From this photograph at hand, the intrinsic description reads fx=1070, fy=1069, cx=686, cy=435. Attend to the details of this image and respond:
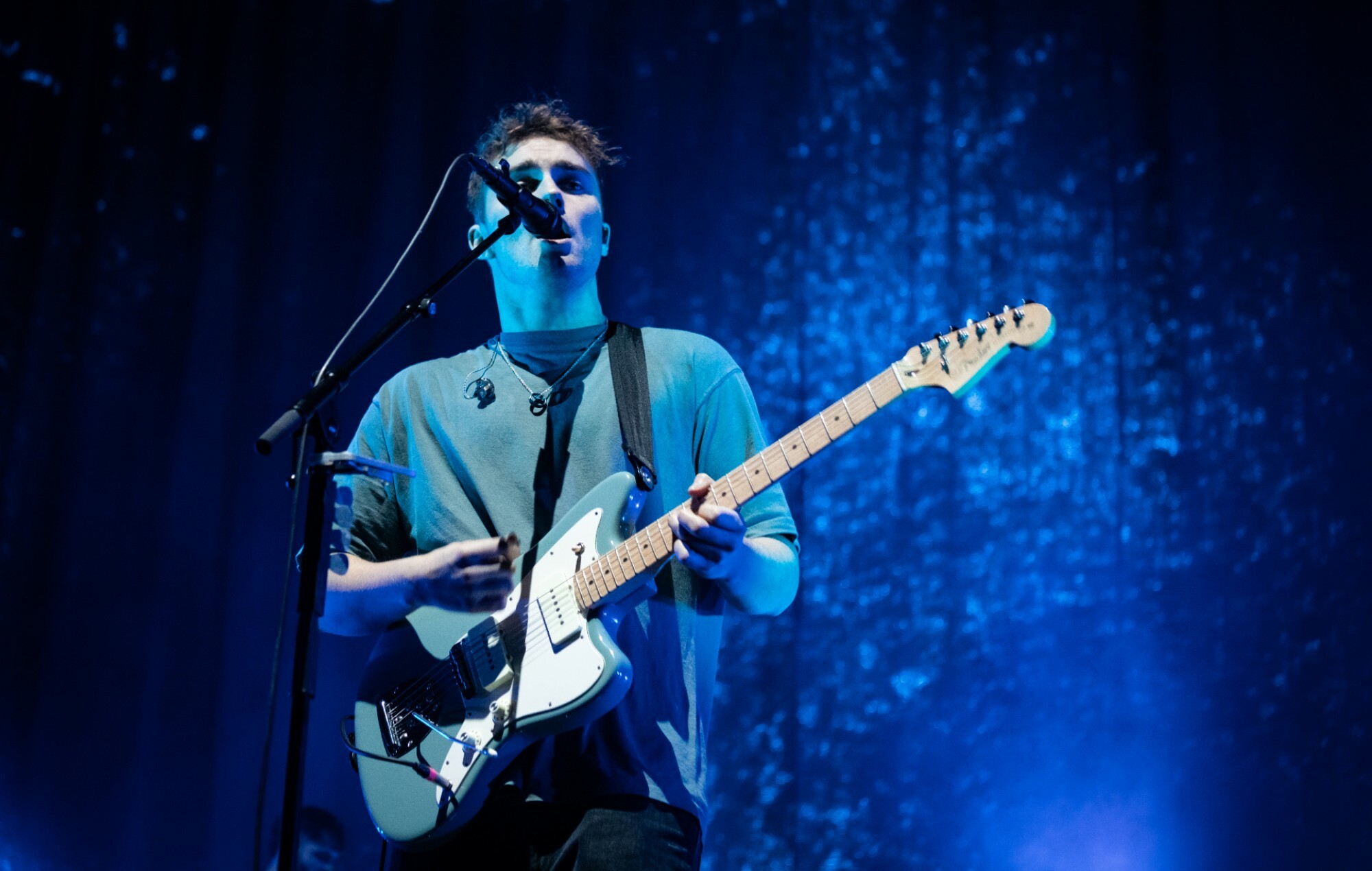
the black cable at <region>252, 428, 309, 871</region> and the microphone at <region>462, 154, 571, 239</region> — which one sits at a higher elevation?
the microphone at <region>462, 154, 571, 239</region>

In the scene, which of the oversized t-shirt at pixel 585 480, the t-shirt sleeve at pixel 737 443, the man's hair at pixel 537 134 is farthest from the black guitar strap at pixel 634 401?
the man's hair at pixel 537 134

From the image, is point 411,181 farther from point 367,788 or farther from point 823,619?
point 367,788

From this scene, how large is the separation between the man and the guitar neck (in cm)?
8

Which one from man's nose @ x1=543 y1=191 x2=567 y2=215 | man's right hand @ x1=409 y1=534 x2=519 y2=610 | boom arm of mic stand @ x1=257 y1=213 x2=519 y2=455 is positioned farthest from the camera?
man's nose @ x1=543 y1=191 x2=567 y2=215

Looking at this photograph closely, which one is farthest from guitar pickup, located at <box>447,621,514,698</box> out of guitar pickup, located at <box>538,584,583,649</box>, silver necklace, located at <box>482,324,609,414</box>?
silver necklace, located at <box>482,324,609,414</box>

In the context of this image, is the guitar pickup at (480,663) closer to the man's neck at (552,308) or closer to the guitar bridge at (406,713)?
the guitar bridge at (406,713)

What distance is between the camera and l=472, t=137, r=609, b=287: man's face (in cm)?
239

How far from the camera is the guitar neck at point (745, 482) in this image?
6.28 feet

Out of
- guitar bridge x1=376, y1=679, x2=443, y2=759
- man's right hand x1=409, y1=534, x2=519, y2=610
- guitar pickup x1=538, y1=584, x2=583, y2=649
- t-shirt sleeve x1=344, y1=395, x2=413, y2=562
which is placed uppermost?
t-shirt sleeve x1=344, y1=395, x2=413, y2=562

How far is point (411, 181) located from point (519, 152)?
123 centimetres

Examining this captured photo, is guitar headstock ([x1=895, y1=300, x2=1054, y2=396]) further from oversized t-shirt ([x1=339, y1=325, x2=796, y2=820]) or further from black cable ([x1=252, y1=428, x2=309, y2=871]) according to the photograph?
black cable ([x1=252, y1=428, x2=309, y2=871])

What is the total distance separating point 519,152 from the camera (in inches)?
101

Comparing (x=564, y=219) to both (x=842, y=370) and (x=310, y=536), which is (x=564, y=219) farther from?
(x=842, y=370)

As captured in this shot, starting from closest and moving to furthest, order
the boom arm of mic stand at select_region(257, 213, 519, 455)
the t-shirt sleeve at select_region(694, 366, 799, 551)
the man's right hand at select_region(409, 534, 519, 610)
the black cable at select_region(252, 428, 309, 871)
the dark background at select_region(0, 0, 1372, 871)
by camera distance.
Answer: the black cable at select_region(252, 428, 309, 871) → the boom arm of mic stand at select_region(257, 213, 519, 455) → the man's right hand at select_region(409, 534, 519, 610) → the t-shirt sleeve at select_region(694, 366, 799, 551) → the dark background at select_region(0, 0, 1372, 871)
